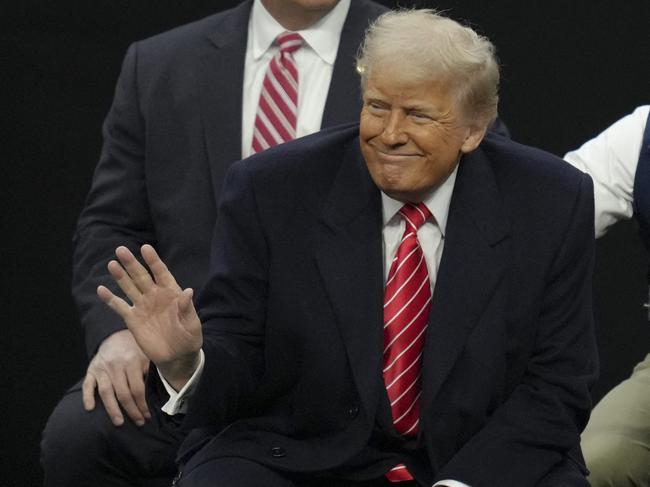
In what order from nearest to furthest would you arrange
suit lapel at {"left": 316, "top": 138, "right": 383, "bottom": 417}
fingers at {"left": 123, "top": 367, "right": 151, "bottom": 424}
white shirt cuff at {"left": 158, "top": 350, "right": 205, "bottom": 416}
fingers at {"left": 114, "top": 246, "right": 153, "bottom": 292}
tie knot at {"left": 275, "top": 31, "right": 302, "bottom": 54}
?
fingers at {"left": 114, "top": 246, "right": 153, "bottom": 292}
white shirt cuff at {"left": 158, "top": 350, "right": 205, "bottom": 416}
suit lapel at {"left": 316, "top": 138, "right": 383, "bottom": 417}
fingers at {"left": 123, "top": 367, "right": 151, "bottom": 424}
tie knot at {"left": 275, "top": 31, "right": 302, "bottom": 54}

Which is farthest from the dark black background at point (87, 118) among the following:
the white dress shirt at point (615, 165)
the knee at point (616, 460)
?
the knee at point (616, 460)

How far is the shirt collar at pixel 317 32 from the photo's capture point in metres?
3.65

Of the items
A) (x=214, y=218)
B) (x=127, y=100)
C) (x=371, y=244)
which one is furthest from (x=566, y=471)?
(x=127, y=100)

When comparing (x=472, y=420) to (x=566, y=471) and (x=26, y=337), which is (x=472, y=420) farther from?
(x=26, y=337)

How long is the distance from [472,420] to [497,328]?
17 cm

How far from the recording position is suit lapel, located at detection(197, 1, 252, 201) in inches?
140

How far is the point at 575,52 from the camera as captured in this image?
4195mm

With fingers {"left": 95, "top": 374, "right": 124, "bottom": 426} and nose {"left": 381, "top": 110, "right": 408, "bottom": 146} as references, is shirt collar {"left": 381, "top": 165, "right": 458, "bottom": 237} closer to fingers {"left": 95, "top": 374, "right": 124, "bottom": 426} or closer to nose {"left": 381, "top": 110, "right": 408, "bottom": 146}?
nose {"left": 381, "top": 110, "right": 408, "bottom": 146}

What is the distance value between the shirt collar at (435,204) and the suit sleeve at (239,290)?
23cm

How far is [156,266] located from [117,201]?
2.95ft

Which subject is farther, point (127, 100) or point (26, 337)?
point (26, 337)

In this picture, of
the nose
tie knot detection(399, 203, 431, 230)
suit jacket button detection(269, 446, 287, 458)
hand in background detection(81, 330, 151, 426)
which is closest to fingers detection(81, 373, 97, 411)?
hand in background detection(81, 330, 151, 426)

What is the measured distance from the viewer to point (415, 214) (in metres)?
3.04

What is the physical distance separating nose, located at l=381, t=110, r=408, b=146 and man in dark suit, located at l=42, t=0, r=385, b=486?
0.67 meters
